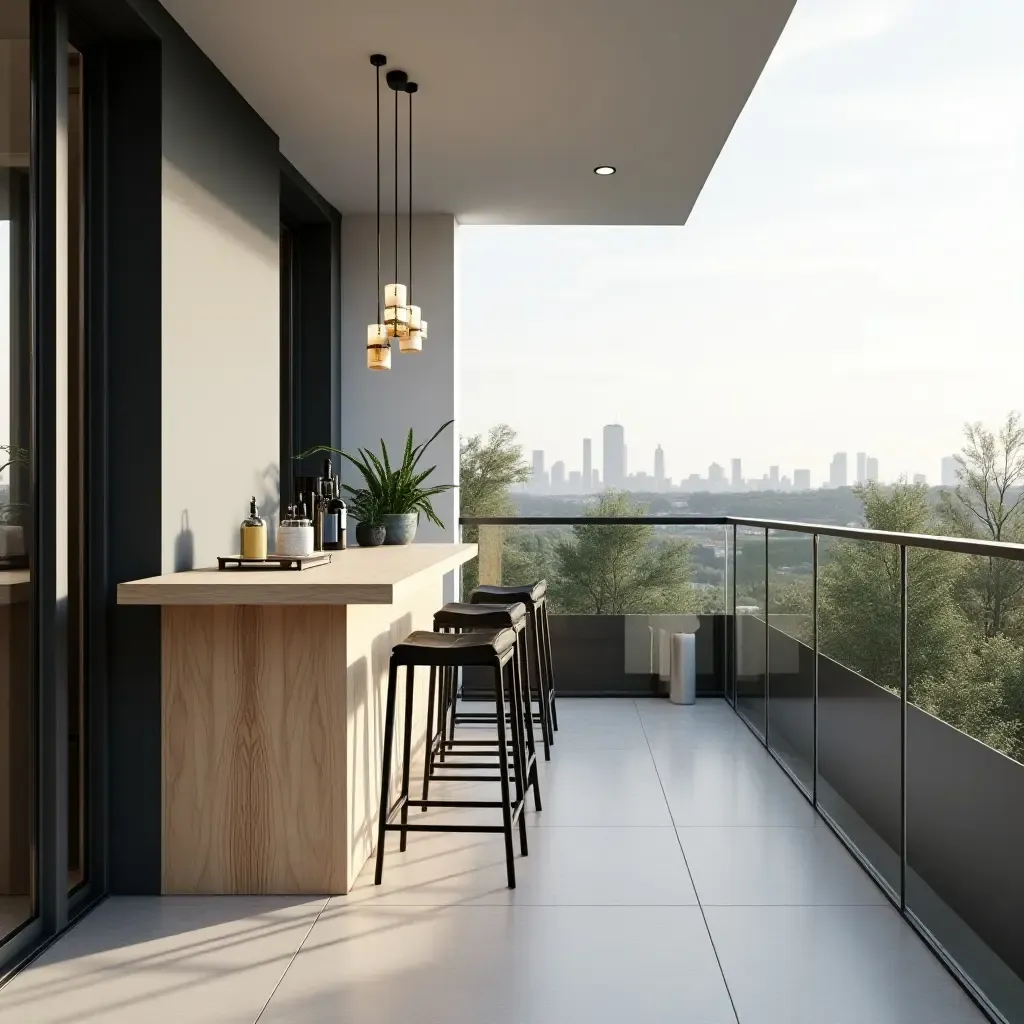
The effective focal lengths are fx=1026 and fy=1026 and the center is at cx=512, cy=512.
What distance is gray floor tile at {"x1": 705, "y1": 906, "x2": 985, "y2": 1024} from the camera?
7.32 feet

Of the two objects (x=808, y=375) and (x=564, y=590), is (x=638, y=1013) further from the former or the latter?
(x=808, y=375)

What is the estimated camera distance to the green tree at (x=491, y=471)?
52.6 feet

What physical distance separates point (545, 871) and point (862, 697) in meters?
1.12

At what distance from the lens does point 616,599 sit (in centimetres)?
600

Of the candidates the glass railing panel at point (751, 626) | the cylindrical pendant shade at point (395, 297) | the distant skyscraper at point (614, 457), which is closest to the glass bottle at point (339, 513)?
the cylindrical pendant shade at point (395, 297)

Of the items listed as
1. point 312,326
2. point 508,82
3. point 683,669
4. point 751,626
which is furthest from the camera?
point 683,669

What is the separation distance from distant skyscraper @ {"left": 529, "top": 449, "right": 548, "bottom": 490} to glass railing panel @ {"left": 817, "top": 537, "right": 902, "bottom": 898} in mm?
13498

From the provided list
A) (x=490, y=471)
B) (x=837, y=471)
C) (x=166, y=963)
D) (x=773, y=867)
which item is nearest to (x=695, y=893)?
(x=773, y=867)

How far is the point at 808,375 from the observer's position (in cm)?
2358

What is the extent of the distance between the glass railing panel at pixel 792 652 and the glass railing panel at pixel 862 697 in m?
0.16

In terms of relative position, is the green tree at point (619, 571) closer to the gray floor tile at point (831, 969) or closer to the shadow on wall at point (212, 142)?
the shadow on wall at point (212, 142)

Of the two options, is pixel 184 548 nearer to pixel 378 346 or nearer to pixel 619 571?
pixel 378 346

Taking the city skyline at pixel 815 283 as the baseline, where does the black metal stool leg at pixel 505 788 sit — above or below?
below

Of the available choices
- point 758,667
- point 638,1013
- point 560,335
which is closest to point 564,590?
point 758,667
